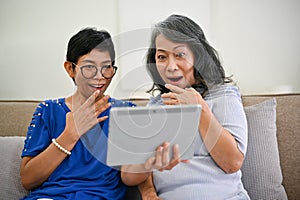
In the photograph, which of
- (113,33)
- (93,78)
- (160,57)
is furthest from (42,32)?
(160,57)

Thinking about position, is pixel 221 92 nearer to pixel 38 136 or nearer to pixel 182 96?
pixel 182 96

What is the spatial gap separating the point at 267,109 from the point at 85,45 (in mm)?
768

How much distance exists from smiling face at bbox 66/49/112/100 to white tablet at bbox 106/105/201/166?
294mm

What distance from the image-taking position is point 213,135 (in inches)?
41.6

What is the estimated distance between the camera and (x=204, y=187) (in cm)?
110

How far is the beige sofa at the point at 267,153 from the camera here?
52.3 inches

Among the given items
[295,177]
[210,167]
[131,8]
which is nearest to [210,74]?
[210,167]

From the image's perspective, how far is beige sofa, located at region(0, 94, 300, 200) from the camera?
1329 millimetres

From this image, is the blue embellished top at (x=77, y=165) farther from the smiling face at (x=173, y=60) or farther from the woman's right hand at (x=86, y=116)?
the smiling face at (x=173, y=60)

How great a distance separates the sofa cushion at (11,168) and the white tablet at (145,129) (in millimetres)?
584

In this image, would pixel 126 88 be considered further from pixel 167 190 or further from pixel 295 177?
pixel 295 177

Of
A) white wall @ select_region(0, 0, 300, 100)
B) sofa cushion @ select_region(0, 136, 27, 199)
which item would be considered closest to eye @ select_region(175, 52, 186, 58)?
sofa cushion @ select_region(0, 136, 27, 199)

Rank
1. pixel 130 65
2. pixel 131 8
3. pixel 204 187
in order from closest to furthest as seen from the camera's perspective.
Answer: pixel 130 65
pixel 204 187
pixel 131 8

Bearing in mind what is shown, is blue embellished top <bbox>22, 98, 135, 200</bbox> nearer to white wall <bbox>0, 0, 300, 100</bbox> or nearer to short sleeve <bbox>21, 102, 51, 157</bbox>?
short sleeve <bbox>21, 102, 51, 157</bbox>
